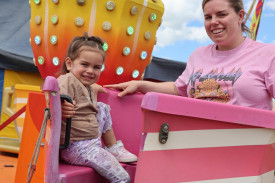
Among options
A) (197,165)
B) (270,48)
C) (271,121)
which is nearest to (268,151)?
(271,121)

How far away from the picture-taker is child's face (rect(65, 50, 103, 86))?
4.64ft

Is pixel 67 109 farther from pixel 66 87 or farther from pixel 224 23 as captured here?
pixel 224 23

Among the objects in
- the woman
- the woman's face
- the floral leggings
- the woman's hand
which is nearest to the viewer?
the floral leggings

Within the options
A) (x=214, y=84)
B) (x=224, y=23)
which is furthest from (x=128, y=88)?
(x=224, y=23)

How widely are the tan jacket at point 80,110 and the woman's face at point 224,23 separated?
62cm

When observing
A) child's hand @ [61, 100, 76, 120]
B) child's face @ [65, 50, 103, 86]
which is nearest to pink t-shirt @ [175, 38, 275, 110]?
child's face @ [65, 50, 103, 86]

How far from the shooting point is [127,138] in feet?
5.46

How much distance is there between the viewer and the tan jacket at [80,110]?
51.6 inches

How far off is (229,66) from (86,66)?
1.97 feet

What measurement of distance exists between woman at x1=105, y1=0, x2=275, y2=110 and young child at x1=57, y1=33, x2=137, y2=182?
0.75 feet

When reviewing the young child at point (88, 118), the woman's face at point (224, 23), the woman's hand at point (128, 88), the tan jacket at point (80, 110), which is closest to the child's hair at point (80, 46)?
the young child at point (88, 118)

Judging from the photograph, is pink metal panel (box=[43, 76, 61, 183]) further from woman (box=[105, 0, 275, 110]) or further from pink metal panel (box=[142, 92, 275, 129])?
woman (box=[105, 0, 275, 110])

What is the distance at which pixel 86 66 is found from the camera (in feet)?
4.70

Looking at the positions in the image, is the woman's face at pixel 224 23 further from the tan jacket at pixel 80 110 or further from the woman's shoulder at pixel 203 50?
the tan jacket at pixel 80 110
